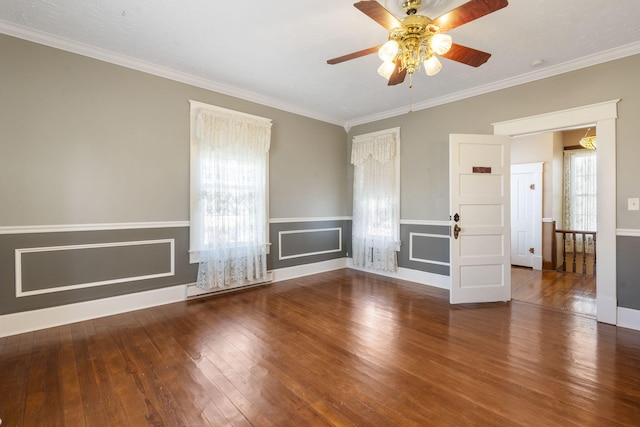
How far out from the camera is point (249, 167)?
4223 millimetres

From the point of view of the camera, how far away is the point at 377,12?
6.28ft

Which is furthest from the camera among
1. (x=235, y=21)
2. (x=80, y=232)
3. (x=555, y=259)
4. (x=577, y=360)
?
(x=555, y=259)

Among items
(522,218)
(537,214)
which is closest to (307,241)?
(522,218)

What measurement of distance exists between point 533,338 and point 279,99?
14.2 ft

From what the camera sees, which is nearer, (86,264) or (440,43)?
(440,43)

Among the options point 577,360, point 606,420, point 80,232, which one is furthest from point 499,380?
point 80,232

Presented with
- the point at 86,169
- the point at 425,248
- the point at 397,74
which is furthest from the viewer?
the point at 425,248

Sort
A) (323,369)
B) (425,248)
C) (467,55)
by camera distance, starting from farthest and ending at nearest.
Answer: (425,248) < (467,55) < (323,369)

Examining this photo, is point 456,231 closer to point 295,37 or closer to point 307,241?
point 307,241

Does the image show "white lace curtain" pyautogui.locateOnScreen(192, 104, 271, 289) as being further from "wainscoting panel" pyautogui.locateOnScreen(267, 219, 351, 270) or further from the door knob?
the door knob

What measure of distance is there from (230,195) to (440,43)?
3.04 metres

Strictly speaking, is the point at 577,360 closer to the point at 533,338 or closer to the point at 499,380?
the point at 533,338

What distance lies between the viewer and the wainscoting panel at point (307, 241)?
4.71 metres

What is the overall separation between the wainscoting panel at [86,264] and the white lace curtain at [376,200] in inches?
114
